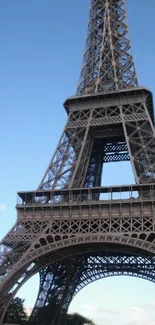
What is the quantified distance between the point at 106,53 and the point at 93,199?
13773mm

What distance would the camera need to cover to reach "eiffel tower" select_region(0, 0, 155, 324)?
23.9 metres

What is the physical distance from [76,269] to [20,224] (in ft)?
33.9

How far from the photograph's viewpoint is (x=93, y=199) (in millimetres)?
28859

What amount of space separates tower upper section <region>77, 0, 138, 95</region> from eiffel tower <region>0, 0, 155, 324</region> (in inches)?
3.5

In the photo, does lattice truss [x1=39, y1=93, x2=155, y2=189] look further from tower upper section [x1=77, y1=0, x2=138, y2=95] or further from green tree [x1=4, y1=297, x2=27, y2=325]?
green tree [x1=4, y1=297, x2=27, y2=325]

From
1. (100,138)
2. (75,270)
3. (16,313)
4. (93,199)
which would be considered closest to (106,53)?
(100,138)

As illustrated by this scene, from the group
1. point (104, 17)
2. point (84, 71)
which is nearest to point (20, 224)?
point (84, 71)

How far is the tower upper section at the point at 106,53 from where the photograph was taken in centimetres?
3270

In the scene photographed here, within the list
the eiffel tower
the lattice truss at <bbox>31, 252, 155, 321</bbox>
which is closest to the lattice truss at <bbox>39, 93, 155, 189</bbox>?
the eiffel tower

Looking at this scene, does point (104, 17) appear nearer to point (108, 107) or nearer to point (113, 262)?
point (108, 107)

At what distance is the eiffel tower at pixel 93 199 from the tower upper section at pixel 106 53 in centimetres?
9

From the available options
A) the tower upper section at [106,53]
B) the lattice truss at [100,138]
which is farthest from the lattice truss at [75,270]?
the tower upper section at [106,53]

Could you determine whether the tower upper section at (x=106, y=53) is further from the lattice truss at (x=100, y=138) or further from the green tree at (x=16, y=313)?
the green tree at (x=16, y=313)

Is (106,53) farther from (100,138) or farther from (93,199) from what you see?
(93,199)
